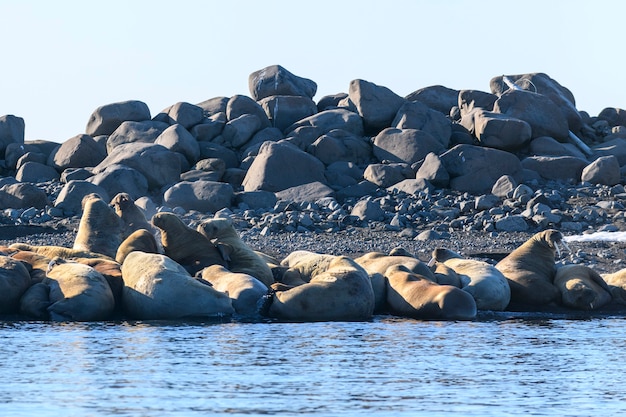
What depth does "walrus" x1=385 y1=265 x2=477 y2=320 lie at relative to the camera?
1529 centimetres

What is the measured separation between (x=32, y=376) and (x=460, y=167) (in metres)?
22.8

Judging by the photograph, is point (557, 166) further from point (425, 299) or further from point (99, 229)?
point (425, 299)

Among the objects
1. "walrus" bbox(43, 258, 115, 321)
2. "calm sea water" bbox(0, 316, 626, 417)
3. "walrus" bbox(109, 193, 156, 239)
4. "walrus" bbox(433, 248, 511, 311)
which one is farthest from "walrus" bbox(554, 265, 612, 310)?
"walrus" bbox(109, 193, 156, 239)

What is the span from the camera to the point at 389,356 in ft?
40.9

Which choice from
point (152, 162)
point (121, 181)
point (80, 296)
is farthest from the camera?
point (152, 162)

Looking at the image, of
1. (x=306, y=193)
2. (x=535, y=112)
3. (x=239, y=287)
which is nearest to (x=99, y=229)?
(x=239, y=287)

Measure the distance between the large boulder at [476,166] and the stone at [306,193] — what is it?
3.59 metres

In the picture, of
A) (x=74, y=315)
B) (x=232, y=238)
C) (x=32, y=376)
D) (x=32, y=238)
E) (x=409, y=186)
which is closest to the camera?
(x=32, y=376)

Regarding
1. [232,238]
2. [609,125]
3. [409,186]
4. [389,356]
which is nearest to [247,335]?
[389,356]

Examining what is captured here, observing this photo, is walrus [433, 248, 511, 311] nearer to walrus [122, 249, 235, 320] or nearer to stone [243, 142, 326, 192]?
walrus [122, 249, 235, 320]

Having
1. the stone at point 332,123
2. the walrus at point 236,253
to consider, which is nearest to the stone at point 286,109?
the stone at point 332,123

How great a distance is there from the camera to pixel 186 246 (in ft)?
57.1

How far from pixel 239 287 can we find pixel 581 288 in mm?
4911

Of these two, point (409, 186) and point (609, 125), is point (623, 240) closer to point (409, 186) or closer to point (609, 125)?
point (409, 186)
